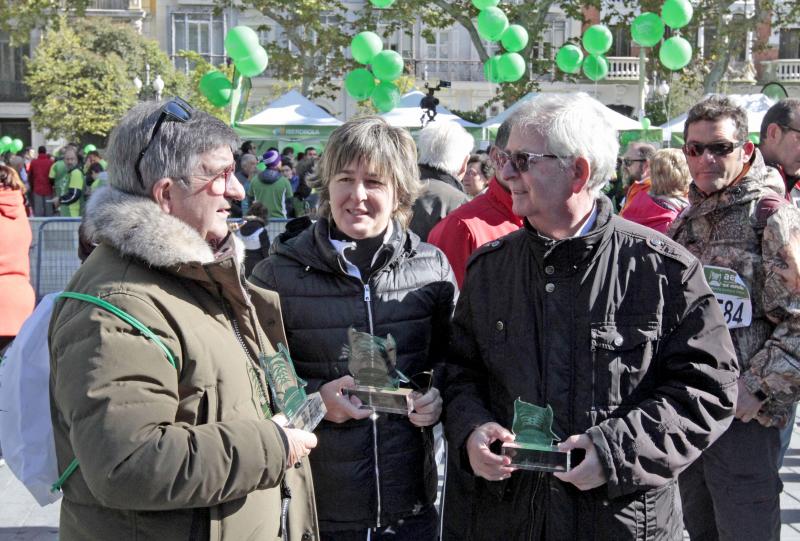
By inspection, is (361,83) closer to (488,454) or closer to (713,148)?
(713,148)

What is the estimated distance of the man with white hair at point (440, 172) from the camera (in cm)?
539

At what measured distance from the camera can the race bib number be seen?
3.34m

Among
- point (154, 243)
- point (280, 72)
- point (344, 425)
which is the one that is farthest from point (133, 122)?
point (280, 72)

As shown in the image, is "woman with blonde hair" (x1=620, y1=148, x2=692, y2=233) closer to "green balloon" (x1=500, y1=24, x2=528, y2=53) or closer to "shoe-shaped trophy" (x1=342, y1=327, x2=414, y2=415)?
"shoe-shaped trophy" (x1=342, y1=327, x2=414, y2=415)

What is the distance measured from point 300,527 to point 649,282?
1.17 meters

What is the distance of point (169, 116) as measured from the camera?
2266 mm

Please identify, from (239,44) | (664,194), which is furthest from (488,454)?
(239,44)

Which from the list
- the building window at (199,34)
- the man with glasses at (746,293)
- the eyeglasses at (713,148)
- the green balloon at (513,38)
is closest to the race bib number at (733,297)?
the man with glasses at (746,293)

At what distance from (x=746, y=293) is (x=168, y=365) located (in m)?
2.22

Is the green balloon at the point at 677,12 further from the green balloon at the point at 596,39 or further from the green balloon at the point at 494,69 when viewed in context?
the green balloon at the point at 494,69

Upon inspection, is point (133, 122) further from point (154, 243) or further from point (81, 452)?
point (81, 452)

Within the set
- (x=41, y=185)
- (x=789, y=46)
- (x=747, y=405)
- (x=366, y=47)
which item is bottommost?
(x=747, y=405)

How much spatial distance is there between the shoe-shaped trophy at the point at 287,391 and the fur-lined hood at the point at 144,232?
0.31 metres

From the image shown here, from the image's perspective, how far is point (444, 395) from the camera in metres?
2.71
